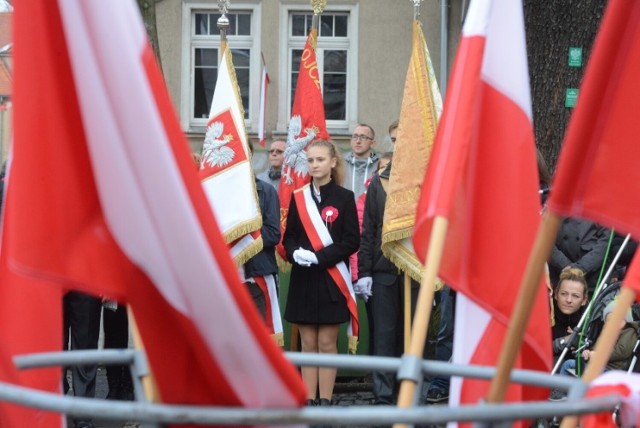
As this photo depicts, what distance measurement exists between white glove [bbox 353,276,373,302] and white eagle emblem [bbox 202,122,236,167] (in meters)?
1.28

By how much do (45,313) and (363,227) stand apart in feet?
20.6

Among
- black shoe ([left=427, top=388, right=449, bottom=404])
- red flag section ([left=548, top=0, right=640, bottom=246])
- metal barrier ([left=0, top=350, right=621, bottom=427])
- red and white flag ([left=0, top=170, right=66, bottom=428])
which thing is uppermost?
red flag section ([left=548, top=0, right=640, bottom=246])

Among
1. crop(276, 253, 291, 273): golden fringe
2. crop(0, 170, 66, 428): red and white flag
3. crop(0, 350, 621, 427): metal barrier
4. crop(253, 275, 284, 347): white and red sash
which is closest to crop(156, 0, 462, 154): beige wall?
crop(276, 253, 291, 273): golden fringe

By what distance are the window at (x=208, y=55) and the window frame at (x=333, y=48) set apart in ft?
1.40

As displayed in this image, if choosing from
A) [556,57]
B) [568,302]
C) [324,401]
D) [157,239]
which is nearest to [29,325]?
[157,239]

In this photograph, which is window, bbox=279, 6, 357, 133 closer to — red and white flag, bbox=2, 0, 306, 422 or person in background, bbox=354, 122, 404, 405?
person in background, bbox=354, 122, 404, 405

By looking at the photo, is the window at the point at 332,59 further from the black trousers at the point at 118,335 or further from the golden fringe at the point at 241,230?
the golden fringe at the point at 241,230

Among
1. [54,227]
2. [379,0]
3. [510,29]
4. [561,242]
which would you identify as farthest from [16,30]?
[379,0]

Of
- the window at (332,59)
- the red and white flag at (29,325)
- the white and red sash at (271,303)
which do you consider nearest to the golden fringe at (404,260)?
the white and red sash at (271,303)

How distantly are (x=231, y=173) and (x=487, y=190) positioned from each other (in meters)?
6.61

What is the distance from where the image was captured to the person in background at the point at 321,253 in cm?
860

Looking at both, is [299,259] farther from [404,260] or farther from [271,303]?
[404,260]

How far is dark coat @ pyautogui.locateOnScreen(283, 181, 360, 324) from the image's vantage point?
859 cm

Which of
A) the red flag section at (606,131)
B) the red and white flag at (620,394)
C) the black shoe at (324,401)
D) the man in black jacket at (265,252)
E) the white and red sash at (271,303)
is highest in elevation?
the red flag section at (606,131)
